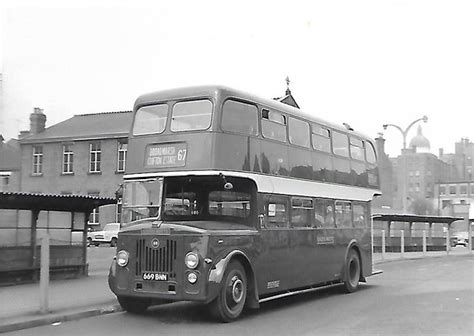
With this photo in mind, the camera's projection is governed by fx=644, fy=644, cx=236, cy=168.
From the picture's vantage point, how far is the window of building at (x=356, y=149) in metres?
16.5

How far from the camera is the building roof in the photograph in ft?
150

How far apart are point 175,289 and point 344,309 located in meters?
3.74

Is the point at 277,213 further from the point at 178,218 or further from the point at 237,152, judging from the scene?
the point at 178,218

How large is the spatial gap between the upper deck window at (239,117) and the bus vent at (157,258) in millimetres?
2271

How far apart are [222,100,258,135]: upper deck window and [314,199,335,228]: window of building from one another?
10.3 ft

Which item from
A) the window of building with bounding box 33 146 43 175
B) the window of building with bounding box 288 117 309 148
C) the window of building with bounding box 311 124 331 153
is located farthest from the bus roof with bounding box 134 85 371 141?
the window of building with bounding box 33 146 43 175

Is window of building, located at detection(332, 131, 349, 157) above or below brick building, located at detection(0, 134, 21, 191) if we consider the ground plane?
below

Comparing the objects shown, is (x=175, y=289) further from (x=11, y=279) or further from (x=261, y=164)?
(x=11, y=279)

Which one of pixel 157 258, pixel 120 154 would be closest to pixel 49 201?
pixel 157 258

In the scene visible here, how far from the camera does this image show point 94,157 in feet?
151

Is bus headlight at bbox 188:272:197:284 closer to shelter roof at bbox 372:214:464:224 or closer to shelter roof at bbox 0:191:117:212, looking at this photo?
shelter roof at bbox 0:191:117:212

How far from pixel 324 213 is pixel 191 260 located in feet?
16.7

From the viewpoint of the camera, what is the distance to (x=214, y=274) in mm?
10523

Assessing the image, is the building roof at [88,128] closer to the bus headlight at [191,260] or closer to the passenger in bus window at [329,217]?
the passenger in bus window at [329,217]
